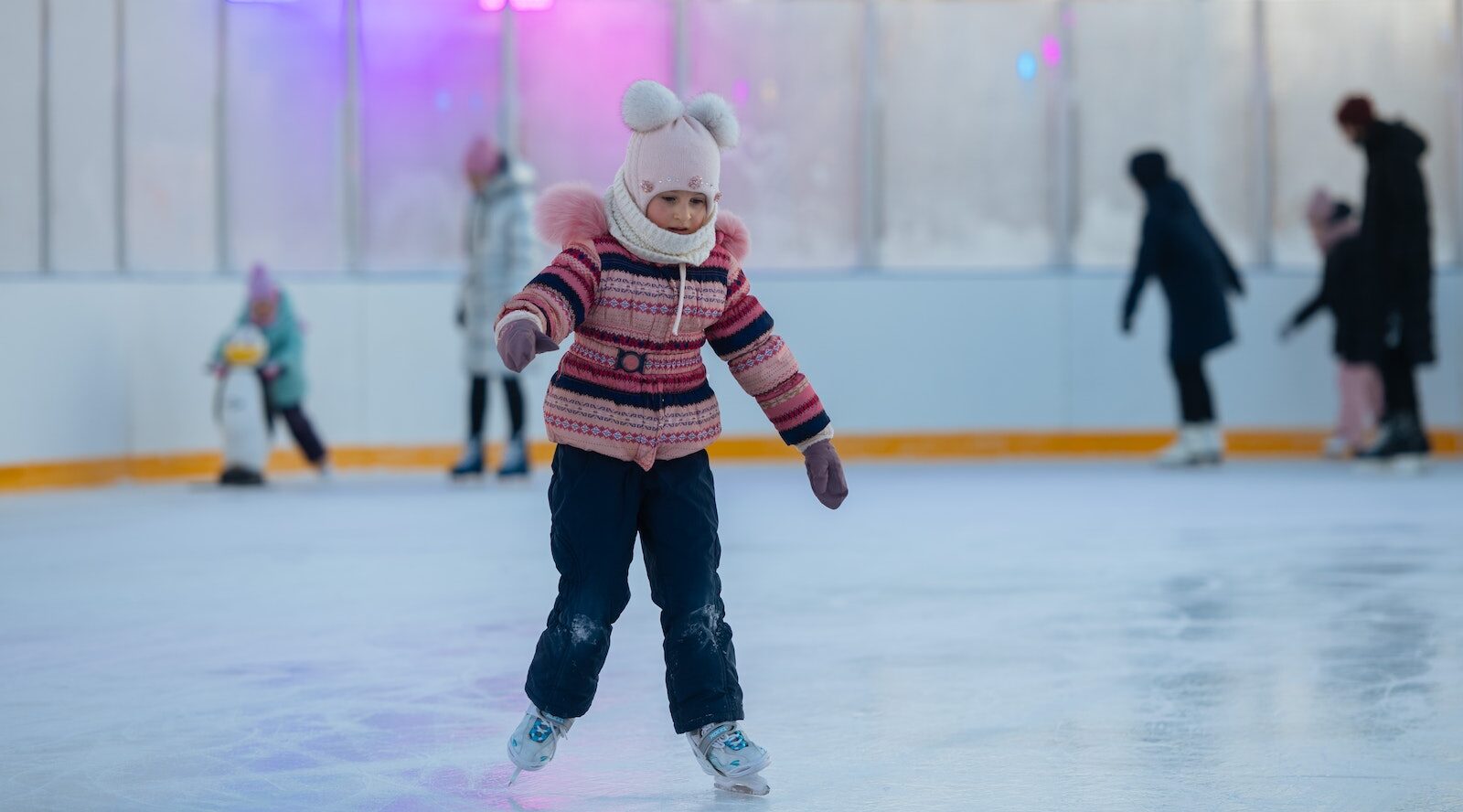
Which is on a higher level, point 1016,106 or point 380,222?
point 1016,106

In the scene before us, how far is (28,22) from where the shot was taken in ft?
32.8

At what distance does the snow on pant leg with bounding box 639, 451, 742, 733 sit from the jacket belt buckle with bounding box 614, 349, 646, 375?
0.15 m

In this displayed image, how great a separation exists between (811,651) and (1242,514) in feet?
12.4

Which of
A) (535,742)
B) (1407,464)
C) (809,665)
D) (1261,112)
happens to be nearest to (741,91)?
(1261,112)

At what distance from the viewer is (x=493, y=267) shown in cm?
912

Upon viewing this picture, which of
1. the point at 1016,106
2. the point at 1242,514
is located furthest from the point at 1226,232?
the point at 1242,514

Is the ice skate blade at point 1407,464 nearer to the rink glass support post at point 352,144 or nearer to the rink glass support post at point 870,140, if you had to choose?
the rink glass support post at point 870,140

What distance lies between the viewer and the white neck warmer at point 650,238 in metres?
2.87

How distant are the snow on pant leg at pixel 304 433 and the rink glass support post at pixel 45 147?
1515 mm

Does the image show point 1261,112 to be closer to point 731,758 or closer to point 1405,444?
point 1405,444

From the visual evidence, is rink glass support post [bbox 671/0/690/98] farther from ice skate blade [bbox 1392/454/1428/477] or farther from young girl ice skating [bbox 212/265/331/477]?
ice skate blade [bbox 1392/454/1428/477]

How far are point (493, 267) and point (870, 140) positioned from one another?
153 inches

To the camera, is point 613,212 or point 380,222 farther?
point 380,222

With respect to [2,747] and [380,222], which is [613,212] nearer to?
[2,747]
